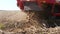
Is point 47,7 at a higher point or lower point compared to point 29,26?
higher

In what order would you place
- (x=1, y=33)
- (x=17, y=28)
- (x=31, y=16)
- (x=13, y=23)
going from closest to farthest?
(x=1, y=33), (x=17, y=28), (x=13, y=23), (x=31, y=16)

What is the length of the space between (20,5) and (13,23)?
5.42 feet

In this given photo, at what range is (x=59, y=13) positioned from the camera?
368 inches

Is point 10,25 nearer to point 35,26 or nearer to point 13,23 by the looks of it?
point 13,23

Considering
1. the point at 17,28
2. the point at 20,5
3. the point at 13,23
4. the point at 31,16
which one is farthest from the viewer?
the point at 20,5

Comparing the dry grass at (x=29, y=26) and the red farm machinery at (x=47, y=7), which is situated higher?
the red farm machinery at (x=47, y=7)

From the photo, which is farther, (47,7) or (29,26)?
(47,7)

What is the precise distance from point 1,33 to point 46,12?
3.06 m

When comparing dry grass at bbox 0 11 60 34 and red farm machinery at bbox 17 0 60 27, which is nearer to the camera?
dry grass at bbox 0 11 60 34

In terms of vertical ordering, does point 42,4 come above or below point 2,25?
above

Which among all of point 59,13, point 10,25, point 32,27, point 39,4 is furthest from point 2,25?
point 59,13

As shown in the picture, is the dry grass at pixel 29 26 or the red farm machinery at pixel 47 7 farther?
the red farm machinery at pixel 47 7

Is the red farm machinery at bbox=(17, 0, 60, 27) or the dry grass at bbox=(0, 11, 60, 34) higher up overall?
the red farm machinery at bbox=(17, 0, 60, 27)

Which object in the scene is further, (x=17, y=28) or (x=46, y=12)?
(x=46, y=12)
